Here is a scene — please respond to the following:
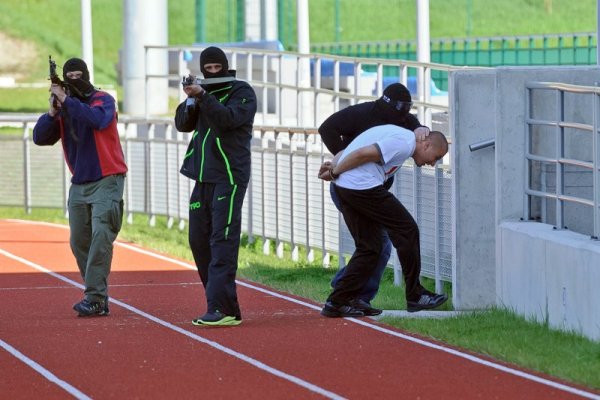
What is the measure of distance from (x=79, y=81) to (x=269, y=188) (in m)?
7.36

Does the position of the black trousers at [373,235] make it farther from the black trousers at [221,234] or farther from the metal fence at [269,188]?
the metal fence at [269,188]

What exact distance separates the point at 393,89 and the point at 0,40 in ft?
192

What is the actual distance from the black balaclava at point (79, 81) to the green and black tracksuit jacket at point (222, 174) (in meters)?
1.07

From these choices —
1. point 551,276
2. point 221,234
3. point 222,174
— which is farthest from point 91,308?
point 551,276

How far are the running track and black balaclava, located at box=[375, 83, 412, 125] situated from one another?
152 cm

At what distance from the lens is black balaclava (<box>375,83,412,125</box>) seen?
40.2 feet

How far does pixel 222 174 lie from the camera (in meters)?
11.9

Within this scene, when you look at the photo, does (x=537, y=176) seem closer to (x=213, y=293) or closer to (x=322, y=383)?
(x=213, y=293)

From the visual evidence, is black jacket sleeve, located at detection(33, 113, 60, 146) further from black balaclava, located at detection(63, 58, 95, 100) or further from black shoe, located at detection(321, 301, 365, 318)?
black shoe, located at detection(321, 301, 365, 318)

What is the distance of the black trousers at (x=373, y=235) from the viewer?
12.1 m

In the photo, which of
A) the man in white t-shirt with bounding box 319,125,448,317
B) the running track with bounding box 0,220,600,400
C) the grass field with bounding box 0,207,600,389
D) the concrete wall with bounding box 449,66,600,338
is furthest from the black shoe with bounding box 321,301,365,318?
the concrete wall with bounding box 449,66,600,338

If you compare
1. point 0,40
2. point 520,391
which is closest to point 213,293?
point 520,391

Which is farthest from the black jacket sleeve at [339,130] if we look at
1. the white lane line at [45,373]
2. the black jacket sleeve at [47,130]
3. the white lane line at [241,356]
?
the white lane line at [45,373]

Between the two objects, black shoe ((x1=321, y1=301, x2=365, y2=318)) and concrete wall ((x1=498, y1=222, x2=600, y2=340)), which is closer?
concrete wall ((x1=498, y1=222, x2=600, y2=340))
